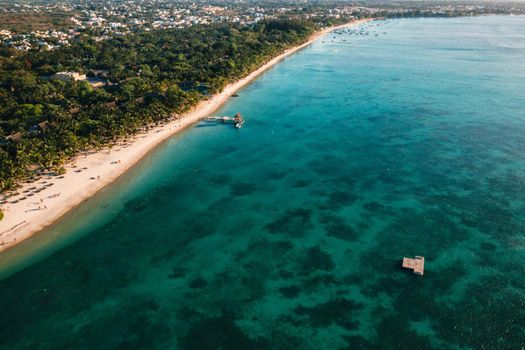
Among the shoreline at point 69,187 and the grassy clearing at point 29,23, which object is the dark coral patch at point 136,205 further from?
the grassy clearing at point 29,23

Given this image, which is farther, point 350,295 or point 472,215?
point 472,215

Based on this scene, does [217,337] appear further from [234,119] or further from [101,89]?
[101,89]

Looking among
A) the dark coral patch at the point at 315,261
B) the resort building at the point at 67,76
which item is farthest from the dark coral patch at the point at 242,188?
the resort building at the point at 67,76

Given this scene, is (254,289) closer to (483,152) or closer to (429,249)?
(429,249)

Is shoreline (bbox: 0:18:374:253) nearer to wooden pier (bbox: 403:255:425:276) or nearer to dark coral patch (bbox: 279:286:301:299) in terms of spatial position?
dark coral patch (bbox: 279:286:301:299)

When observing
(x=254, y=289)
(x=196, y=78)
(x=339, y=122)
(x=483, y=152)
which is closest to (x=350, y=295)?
(x=254, y=289)
